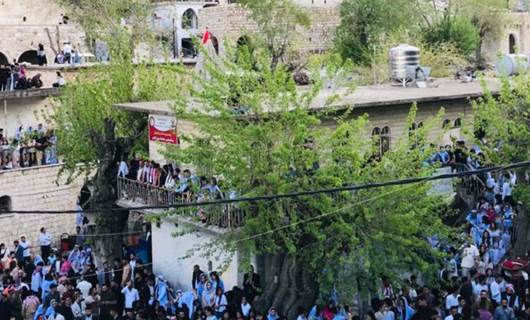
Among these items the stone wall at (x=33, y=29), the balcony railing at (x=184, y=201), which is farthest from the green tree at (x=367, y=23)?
the balcony railing at (x=184, y=201)

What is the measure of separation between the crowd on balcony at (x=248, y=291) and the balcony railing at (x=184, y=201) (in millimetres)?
401

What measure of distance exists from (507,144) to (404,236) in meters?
4.21

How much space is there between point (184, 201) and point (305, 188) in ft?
13.1

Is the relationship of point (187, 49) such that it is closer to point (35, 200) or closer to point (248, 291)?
point (35, 200)

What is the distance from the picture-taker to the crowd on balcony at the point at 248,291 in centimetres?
1695

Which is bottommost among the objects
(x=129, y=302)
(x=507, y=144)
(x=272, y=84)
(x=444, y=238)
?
(x=129, y=302)

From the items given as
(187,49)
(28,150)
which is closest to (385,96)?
(28,150)

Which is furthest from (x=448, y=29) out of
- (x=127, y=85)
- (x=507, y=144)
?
(x=507, y=144)

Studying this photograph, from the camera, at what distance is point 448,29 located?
48500mm

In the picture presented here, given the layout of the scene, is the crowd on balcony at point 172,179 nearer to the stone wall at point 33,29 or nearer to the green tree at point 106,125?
the green tree at point 106,125

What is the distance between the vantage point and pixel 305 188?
17.9m

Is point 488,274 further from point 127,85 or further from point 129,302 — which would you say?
point 127,85

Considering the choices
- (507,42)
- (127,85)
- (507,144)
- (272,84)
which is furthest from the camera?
(507,42)

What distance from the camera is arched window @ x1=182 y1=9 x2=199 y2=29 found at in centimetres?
5531
